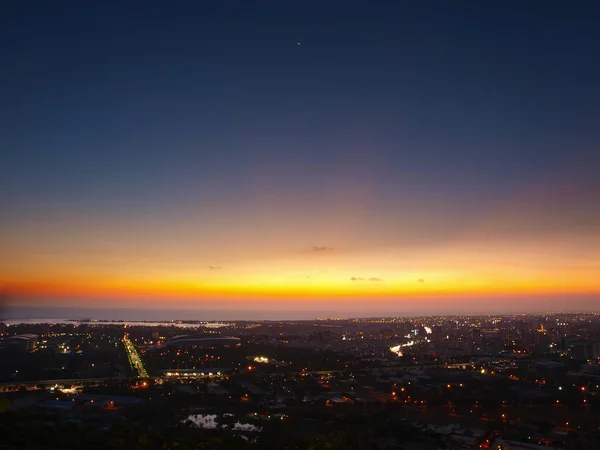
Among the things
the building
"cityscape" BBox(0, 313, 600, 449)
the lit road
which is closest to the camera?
"cityscape" BBox(0, 313, 600, 449)

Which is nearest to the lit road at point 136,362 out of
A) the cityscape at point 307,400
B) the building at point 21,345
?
the cityscape at point 307,400

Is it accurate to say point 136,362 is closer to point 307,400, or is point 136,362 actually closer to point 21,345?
point 21,345

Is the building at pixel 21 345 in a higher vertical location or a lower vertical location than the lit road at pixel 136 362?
higher

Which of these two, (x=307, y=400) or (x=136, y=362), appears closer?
(x=307, y=400)

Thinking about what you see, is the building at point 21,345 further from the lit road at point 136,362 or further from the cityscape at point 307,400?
the lit road at point 136,362

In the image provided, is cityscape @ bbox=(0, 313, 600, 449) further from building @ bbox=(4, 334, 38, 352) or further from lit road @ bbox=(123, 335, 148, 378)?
building @ bbox=(4, 334, 38, 352)

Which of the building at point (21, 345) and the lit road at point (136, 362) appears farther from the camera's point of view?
the building at point (21, 345)

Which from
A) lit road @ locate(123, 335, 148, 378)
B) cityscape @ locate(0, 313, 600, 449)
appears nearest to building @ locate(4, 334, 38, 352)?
cityscape @ locate(0, 313, 600, 449)

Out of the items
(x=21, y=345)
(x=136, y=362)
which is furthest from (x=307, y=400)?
(x=21, y=345)

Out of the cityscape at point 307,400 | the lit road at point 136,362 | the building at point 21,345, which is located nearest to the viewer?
the cityscape at point 307,400

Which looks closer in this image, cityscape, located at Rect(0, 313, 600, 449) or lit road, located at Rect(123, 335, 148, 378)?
cityscape, located at Rect(0, 313, 600, 449)

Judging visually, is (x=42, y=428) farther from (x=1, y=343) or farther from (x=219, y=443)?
(x=1, y=343)

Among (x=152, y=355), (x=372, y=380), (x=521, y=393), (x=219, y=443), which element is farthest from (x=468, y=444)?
(x=152, y=355)
